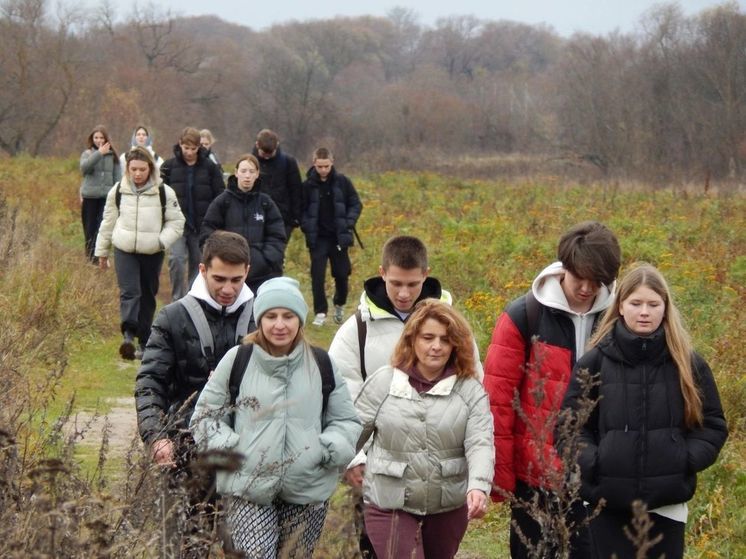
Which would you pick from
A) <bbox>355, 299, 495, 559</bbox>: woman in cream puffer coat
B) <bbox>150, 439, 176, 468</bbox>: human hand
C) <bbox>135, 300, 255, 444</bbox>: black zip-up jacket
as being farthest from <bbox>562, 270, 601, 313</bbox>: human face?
<bbox>150, 439, 176, 468</bbox>: human hand

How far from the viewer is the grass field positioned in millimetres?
6219

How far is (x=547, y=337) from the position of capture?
15.6ft

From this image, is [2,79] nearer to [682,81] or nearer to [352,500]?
[682,81]

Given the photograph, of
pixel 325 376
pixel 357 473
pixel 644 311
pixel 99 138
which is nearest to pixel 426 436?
pixel 357 473

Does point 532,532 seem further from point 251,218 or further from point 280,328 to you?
point 251,218

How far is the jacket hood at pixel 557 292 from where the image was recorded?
4750 mm

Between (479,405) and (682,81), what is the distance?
49.3 meters

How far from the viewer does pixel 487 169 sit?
5203 cm

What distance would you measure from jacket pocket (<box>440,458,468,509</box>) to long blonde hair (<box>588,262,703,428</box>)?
72 centimetres

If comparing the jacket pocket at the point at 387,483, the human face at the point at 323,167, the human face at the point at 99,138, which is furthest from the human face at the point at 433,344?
the human face at the point at 99,138

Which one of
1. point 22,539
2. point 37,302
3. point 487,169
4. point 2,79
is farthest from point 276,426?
point 487,169

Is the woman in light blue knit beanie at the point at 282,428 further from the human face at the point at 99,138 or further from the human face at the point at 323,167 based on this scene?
the human face at the point at 99,138

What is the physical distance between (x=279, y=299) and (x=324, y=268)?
8.39m

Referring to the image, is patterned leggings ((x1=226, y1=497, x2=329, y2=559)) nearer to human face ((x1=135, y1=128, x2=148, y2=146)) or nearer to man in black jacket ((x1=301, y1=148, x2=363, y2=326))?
man in black jacket ((x1=301, y1=148, x2=363, y2=326))
